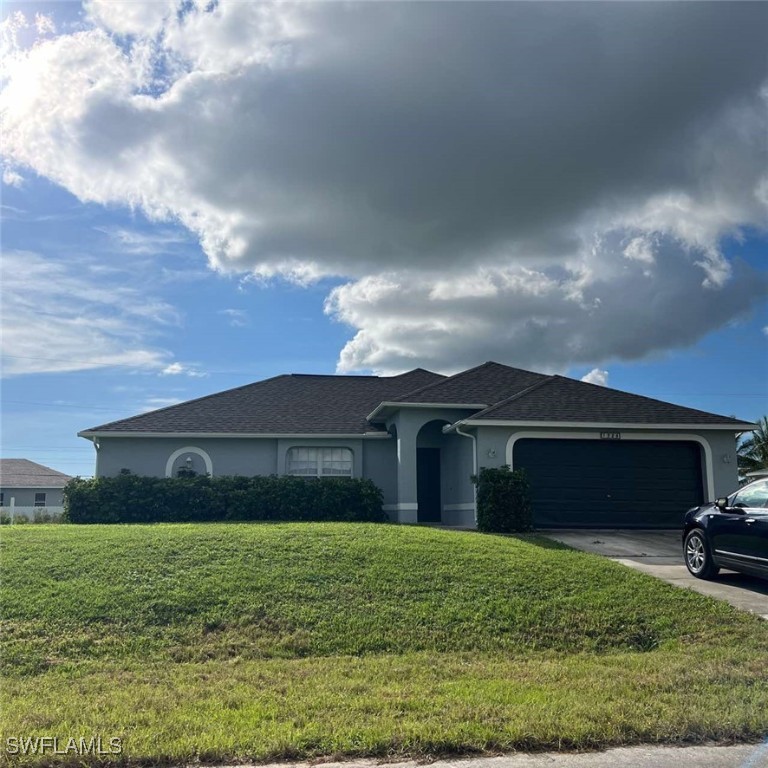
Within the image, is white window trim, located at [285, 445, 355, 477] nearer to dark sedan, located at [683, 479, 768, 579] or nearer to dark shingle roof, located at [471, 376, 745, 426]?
dark shingle roof, located at [471, 376, 745, 426]

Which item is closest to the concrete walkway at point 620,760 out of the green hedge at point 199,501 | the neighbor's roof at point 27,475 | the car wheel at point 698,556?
the car wheel at point 698,556

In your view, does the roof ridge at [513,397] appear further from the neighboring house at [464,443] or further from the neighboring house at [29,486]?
the neighboring house at [29,486]

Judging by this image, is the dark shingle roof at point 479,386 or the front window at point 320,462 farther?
the front window at point 320,462

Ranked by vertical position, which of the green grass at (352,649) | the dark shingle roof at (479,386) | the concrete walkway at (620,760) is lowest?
the concrete walkway at (620,760)

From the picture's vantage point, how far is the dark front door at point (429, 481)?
21703mm

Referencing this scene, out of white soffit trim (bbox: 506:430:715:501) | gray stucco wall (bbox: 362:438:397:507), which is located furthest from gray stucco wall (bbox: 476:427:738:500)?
gray stucco wall (bbox: 362:438:397:507)

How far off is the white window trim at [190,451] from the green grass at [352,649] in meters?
8.31

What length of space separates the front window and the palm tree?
2147 centimetres

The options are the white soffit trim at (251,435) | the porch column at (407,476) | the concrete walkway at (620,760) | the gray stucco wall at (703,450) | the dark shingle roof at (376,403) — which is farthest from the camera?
the white soffit trim at (251,435)

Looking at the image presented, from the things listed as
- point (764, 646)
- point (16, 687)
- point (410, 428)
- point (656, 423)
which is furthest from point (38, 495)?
point (764, 646)

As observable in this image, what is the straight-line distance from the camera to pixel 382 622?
8461 mm

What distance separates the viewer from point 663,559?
1313 cm

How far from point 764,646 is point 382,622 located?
418cm

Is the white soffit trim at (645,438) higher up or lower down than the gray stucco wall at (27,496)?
higher up
